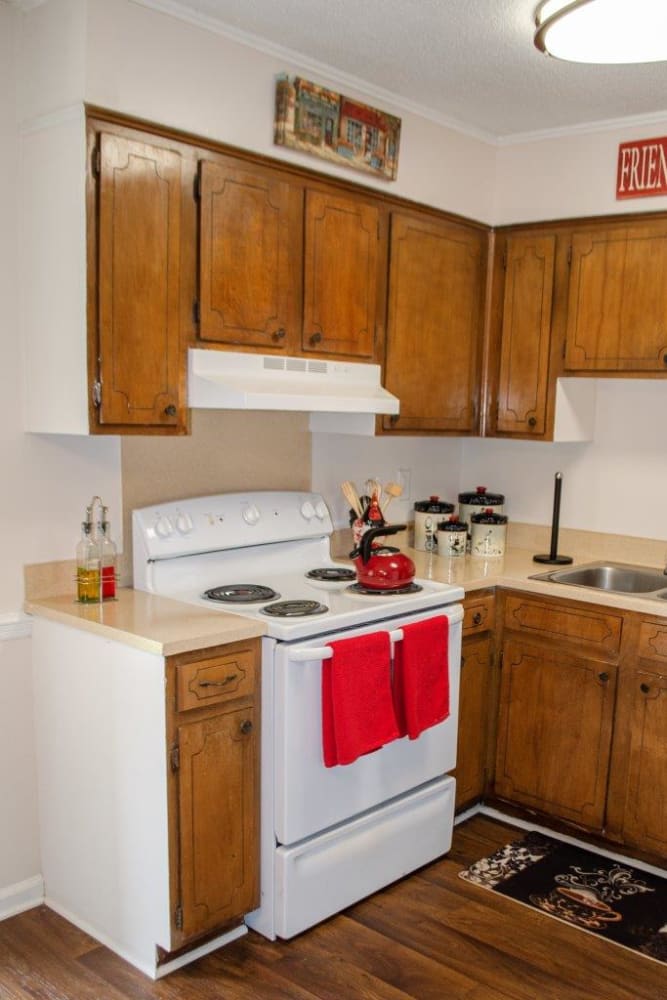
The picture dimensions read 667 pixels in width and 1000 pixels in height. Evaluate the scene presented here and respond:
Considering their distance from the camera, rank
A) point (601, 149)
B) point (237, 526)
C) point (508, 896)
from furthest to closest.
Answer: point (601, 149), point (237, 526), point (508, 896)

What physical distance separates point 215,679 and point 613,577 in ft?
5.95

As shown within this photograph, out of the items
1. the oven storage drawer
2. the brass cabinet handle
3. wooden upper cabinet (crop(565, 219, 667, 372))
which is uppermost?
wooden upper cabinet (crop(565, 219, 667, 372))

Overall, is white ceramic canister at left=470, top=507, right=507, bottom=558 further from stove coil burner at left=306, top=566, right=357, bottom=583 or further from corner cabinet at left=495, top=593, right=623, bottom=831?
stove coil burner at left=306, top=566, right=357, bottom=583

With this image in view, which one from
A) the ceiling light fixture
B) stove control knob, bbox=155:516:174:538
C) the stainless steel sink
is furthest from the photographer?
the stainless steel sink

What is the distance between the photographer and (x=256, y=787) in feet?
7.91

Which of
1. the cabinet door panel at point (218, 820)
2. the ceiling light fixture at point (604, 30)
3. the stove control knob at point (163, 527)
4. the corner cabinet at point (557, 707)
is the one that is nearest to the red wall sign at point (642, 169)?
the ceiling light fixture at point (604, 30)

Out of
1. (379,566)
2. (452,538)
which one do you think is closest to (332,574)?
(379,566)

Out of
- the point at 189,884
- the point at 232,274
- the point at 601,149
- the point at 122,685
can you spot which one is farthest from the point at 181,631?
the point at 601,149

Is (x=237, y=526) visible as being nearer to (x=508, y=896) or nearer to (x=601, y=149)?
(x=508, y=896)

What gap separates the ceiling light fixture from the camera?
198cm

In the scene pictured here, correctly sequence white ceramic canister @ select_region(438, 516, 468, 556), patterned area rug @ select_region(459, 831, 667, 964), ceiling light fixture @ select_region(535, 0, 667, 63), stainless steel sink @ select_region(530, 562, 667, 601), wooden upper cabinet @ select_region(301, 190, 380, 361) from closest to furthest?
ceiling light fixture @ select_region(535, 0, 667, 63)
patterned area rug @ select_region(459, 831, 667, 964)
wooden upper cabinet @ select_region(301, 190, 380, 361)
stainless steel sink @ select_region(530, 562, 667, 601)
white ceramic canister @ select_region(438, 516, 468, 556)

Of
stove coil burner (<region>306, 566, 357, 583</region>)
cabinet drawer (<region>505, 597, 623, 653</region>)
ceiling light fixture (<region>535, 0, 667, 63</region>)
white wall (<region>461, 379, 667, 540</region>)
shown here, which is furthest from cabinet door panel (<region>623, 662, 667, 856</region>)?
ceiling light fixture (<region>535, 0, 667, 63</region>)

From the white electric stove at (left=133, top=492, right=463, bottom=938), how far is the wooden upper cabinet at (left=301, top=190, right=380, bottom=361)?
594 millimetres

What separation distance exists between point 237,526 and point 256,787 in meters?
0.88
